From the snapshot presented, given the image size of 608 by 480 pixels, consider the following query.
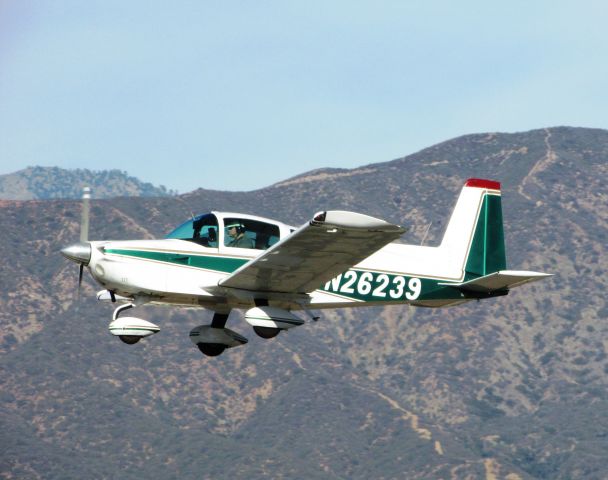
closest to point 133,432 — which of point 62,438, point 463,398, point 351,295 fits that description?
point 62,438

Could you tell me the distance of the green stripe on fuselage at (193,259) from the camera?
22297 millimetres

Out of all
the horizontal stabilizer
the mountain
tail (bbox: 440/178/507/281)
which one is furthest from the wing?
the mountain

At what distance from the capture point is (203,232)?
22766 millimetres

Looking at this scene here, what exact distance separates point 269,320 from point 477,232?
5.85m

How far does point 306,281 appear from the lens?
Answer: 22.3 m

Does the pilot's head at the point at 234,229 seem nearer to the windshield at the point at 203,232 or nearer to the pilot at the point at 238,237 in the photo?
the pilot at the point at 238,237

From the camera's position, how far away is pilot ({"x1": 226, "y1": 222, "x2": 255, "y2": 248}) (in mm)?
22625

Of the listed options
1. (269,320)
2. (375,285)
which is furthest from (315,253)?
(375,285)

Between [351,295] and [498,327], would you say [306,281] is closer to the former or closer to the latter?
[351,295]

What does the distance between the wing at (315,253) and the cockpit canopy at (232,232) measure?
0.88m

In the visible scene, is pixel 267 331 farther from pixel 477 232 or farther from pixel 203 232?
pixel 477 232

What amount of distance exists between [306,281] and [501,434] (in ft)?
450

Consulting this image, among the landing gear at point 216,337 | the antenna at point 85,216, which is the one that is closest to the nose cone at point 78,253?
the antenna at point 85,216

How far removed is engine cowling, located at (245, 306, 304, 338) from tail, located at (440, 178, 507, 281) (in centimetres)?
438
